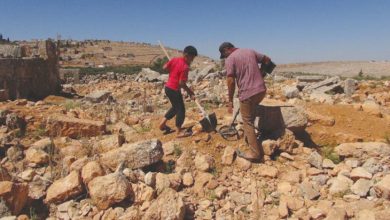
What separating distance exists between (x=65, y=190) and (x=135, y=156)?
34.9 inches

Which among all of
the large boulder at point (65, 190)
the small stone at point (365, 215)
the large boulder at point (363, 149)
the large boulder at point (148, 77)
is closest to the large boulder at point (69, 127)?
the large boulder at point (65, 190)

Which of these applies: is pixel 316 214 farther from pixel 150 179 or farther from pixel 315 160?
pixel 150 179

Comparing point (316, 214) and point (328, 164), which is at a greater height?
point (328, 164)

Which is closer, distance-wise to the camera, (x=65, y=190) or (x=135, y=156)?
(x=65, y=190)

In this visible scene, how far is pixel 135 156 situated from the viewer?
16.0 ft

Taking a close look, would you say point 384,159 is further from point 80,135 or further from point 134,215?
point 80,135

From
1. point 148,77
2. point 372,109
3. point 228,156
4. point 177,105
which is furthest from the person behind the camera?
point 148,77

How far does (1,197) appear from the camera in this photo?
396 cm

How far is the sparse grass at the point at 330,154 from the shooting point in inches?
219

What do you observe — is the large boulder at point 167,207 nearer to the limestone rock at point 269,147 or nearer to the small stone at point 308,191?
the small stone at point 308,191

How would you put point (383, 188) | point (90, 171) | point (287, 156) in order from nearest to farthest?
point (383, 188) < point (90, 171) < point (287, 156)

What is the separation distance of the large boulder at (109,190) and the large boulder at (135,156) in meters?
0.59

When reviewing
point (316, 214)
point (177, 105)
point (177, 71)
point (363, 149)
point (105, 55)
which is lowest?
point (316, 214)

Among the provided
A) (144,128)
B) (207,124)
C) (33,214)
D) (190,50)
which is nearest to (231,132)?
(207,124)
